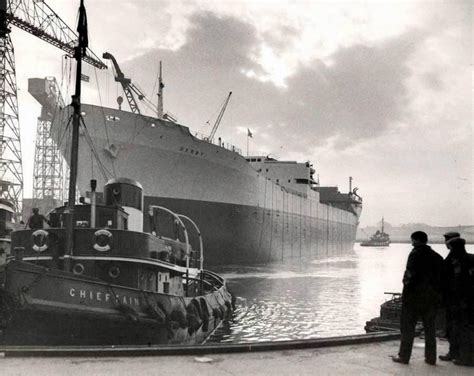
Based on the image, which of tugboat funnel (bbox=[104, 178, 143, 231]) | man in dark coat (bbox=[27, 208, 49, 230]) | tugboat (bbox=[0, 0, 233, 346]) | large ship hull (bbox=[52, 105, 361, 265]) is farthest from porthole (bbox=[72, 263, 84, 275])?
large ship hull (bbox=[52, 105, 361, 265])

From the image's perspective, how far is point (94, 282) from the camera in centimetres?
846

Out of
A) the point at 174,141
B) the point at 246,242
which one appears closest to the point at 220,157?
the point at 174,141

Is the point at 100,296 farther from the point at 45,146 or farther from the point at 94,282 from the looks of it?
the point at 45,146

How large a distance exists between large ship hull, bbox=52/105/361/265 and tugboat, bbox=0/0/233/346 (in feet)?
43.4

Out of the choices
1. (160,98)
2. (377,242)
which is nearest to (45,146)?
(160,98)

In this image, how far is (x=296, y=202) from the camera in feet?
148

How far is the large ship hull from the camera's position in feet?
89.9

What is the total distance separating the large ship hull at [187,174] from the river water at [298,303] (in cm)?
277

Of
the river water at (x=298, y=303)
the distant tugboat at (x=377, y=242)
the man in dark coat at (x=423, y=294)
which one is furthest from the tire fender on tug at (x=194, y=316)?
the distant tugboat at (x=377, y=242)

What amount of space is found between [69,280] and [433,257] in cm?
610

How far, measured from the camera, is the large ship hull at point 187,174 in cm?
2741

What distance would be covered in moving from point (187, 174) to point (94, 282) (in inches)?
793

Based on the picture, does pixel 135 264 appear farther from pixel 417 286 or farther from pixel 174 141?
pixel 174 141

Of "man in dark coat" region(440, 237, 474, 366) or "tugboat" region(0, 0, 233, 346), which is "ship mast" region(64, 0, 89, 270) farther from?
"man in dark coat" region(440, 237, 474, 366)
